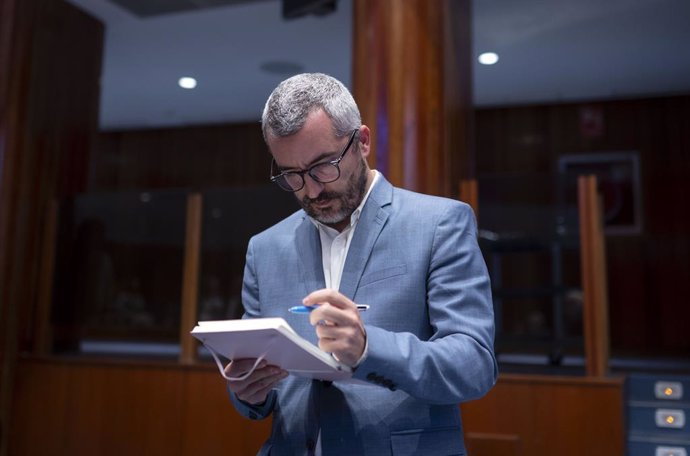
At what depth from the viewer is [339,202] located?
1374mm

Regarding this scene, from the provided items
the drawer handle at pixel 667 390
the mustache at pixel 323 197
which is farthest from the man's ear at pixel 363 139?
the drawer handle at pixel 667 390

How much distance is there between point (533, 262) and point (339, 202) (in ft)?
21.7

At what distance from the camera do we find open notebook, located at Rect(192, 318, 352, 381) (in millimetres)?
1051

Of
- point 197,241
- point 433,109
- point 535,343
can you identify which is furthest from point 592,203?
point 197,241

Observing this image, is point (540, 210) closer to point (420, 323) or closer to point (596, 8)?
point (596, 8)

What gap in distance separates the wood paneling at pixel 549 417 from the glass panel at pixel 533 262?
941 millimetres

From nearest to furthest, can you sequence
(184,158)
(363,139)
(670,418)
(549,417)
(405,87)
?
(363,139) → (405,87) → (549,417) → (670,418) → (184,158)

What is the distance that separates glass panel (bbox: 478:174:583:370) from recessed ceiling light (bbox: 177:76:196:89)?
3.51 metres

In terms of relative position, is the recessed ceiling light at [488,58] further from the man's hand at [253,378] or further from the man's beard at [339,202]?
the man's hand at [253,378]

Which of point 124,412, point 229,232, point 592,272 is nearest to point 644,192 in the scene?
point 592,272

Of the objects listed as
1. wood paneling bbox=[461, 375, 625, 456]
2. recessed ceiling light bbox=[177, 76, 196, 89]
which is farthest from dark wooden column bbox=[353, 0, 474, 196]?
recessed ceiling light bbox=[177, 76, 196, 89]

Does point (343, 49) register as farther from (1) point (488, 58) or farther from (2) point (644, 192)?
(2) point (644, 192)

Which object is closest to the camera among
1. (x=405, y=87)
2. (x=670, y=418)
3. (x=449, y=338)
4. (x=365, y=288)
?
(x=449, y=338)

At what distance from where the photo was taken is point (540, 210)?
20.4ft
